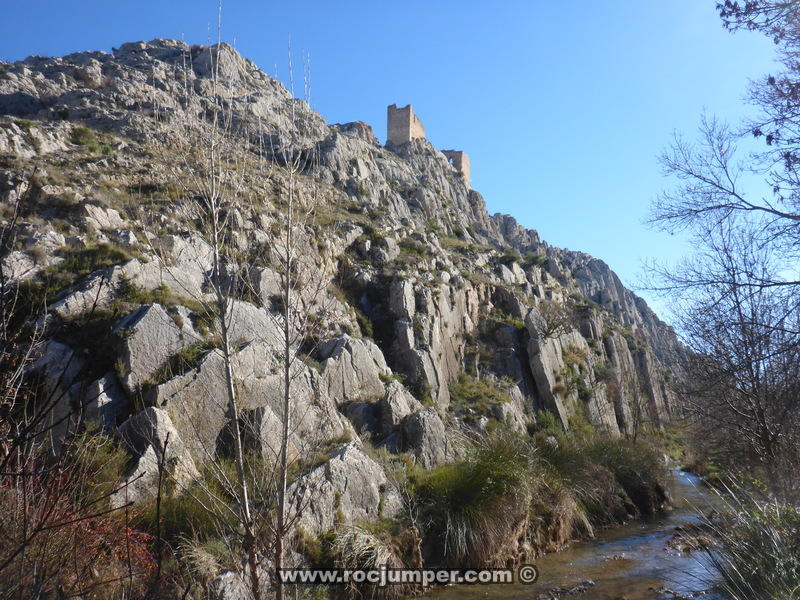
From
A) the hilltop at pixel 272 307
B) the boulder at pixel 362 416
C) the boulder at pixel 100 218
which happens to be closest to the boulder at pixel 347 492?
the hilltop at pixel 272 307

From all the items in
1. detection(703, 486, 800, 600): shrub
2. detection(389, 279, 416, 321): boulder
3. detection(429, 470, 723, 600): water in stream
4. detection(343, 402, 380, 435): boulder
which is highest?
detection(389, 279, 416, 321): boulder

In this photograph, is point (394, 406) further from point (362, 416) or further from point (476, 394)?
point (476, 394)

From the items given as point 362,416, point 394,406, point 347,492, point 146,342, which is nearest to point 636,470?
point 394,406

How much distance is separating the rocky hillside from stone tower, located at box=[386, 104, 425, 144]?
1011cm

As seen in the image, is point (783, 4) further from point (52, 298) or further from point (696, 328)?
point (52, 298)

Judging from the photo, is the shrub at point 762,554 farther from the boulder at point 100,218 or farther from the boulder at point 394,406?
the boulder at point 100,218

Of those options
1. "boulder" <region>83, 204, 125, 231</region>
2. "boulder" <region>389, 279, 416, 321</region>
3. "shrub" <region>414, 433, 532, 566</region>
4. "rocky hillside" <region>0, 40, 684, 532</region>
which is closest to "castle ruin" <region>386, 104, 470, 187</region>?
"rocky hillside" <region>0, 40, 684, 532</region>

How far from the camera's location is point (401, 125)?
50.9 metres

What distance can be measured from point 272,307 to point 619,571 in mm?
10905

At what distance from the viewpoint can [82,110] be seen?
24938 mm

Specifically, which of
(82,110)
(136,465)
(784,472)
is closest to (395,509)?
(136,465)

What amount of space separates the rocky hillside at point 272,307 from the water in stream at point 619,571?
8.48 feet

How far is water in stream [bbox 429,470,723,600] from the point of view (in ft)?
26.5

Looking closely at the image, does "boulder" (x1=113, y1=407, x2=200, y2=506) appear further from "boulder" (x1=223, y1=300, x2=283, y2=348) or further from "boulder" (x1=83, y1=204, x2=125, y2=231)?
"boulder" (x1=83, y1=204, x2=125, y2=231)
